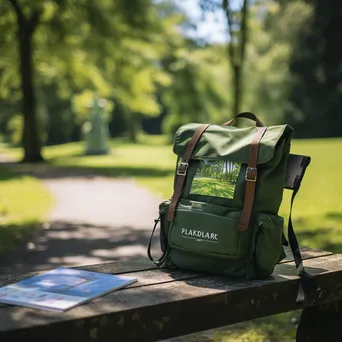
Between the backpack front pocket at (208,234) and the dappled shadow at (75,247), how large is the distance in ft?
9.79

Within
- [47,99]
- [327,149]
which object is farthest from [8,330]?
[47,99]

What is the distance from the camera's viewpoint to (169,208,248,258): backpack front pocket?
2.96m

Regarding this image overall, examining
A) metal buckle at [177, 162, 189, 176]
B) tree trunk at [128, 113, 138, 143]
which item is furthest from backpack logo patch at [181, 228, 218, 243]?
tree trunk at [128, 113, 138, 143]

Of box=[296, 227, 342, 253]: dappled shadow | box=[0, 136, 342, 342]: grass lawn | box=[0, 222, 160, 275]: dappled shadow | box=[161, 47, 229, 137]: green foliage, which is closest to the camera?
box=[0, 136, 342, 342]: grass lawn

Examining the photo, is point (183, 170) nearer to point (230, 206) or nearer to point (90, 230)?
point (230, 206)

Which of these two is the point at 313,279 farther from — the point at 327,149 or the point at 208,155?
the point at 327,149

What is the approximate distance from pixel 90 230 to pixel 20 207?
2.68 m

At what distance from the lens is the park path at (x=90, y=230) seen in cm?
667

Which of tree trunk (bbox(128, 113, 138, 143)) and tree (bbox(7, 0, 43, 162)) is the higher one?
tree (bbox(7, 0, 43, 162))

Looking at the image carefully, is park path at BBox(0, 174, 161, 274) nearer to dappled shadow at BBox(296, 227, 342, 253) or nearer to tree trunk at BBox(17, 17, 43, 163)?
dappled shadow at BBox(296, 227, 342, 253)

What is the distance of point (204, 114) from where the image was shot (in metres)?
42.0

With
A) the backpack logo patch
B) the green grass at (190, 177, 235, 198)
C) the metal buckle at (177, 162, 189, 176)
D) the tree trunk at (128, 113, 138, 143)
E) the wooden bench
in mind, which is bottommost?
the tree trunk at (128, 113, 138, 143)

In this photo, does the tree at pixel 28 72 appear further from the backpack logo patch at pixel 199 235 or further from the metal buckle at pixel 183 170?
the backpack logo patch at pixel 199 235

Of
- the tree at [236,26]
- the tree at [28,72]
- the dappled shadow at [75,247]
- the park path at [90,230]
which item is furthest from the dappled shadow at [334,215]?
the tree at [28,72]
